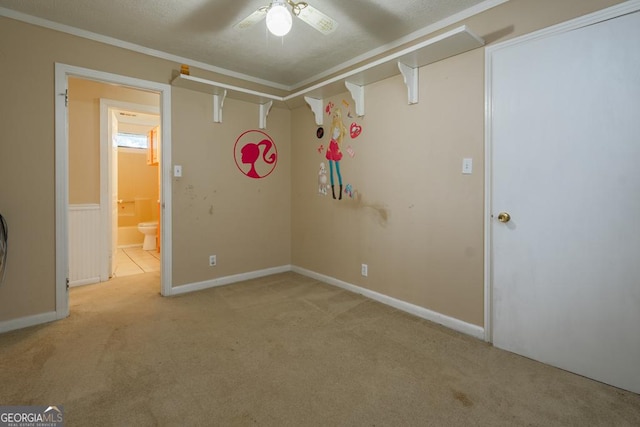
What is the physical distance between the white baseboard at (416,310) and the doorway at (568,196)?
0.16 m

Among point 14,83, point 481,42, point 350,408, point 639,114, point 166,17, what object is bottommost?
point 350,408

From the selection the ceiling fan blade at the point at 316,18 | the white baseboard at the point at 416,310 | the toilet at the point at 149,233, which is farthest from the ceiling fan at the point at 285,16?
the toilet at the point at 149,233

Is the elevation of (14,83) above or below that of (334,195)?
above

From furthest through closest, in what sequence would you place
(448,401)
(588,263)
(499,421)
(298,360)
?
1. (298,360)
2. (588,263)
3. (448,401)
4. (499,421)

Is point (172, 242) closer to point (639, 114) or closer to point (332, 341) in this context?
point (332, 341)

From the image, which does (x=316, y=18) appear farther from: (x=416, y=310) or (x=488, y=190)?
(x=416, y=310)

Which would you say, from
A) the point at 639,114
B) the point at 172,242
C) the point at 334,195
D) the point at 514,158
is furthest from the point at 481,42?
the point at 172,242

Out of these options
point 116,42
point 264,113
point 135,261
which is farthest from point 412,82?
point 135,261

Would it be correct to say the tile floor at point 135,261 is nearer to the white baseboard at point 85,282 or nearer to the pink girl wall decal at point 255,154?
the white baseboard at point 85,282

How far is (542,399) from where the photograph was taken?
64.1 inches

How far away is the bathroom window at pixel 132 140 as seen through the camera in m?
6.00

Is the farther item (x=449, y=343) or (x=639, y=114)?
(x=449, y=343)

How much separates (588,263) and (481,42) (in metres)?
1.56

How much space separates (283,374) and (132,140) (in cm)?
593
